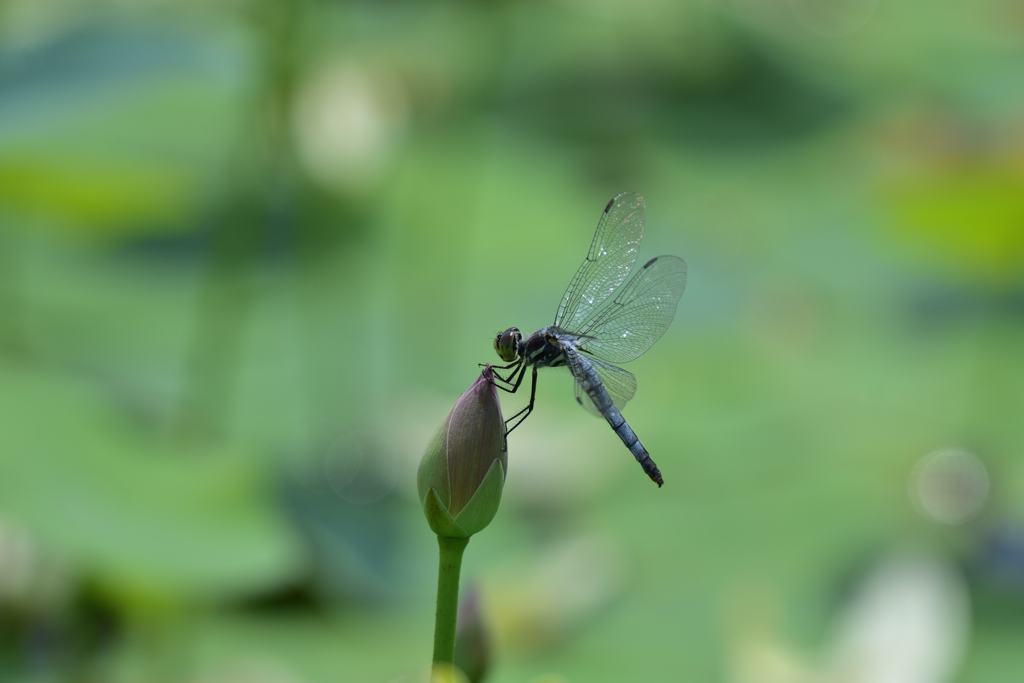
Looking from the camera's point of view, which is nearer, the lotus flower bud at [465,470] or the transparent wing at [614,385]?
the lotus flower bud at [465,470]

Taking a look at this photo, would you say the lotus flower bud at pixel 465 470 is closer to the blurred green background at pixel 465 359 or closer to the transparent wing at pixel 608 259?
the blurred green background at pixel 465 359

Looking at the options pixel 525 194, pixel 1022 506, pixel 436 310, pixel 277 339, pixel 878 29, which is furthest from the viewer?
pixel 878 29

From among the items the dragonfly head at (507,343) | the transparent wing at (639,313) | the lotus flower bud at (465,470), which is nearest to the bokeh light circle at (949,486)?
the transparent wing at (639,313)

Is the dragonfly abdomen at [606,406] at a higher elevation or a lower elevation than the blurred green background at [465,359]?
lower

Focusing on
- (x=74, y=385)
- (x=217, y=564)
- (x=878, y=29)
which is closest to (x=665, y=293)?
(x=217, y=564)

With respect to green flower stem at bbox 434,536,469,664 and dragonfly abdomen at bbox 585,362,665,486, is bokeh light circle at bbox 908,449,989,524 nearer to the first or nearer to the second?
dragonfly abdomen at bbox 585,362,665,486

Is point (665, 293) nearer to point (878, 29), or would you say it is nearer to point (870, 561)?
point (870, 561)

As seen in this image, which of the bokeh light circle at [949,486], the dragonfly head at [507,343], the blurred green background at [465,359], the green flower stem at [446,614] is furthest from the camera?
the bokeh light circle at [949,486]
